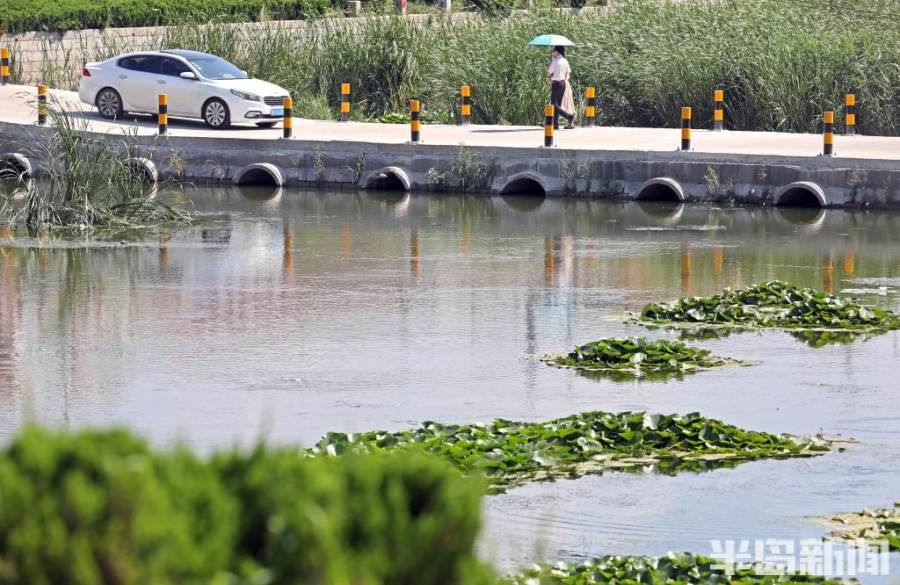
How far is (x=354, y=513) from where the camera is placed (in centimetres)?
403

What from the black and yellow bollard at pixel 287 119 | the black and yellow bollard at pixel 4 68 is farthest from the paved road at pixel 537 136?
the black and yellow bollard at pixel 4 68

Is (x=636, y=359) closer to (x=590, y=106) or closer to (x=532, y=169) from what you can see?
(x=532, y=169)

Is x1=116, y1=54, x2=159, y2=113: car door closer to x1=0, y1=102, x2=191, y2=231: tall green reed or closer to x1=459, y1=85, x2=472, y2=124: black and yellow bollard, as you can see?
x1=459, y1=85, x2=472, y2=124: black and yellow bollard

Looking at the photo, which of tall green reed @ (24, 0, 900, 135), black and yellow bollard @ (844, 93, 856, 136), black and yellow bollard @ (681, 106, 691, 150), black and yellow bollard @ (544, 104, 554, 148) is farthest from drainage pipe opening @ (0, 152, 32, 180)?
black and yellow bollard @ (844, 93, 856, 136)

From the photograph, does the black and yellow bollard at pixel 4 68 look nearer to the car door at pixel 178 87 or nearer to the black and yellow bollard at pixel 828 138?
the car door at pixel 178 87

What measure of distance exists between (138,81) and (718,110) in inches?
398

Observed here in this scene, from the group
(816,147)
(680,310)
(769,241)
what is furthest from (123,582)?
(816,147)

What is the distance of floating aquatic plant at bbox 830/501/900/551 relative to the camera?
27.7 feet

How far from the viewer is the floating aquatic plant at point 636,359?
1276 centimetres

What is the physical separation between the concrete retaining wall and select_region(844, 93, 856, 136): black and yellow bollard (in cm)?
282

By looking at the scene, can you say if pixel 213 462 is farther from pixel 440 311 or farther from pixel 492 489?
pixel 440 311

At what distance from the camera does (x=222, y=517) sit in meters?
4.00

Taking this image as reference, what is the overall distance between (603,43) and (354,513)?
2776cm

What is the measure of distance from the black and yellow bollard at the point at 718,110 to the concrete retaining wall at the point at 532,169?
2.99 meters
